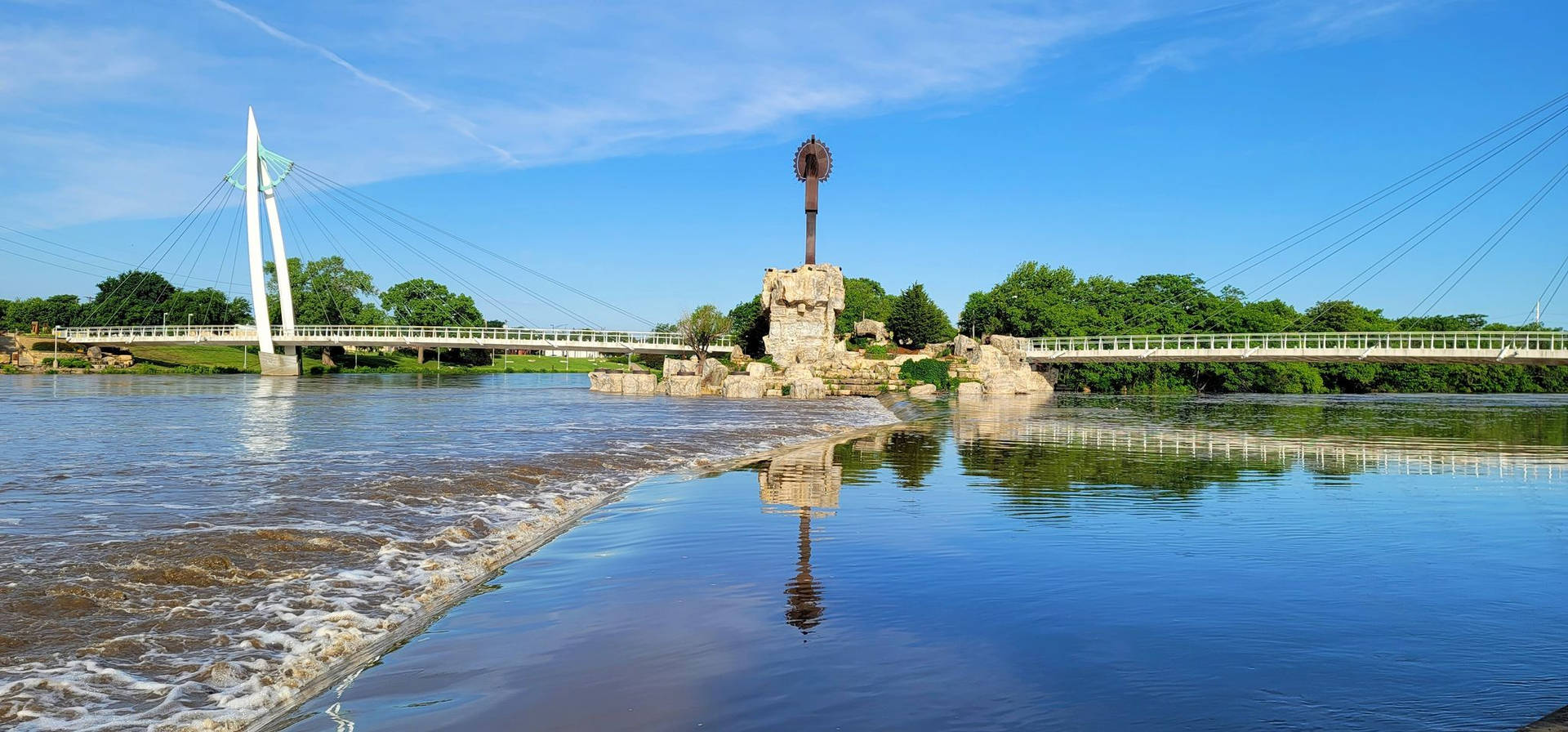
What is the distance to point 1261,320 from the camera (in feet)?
317

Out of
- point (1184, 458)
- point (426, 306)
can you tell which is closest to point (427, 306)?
point (426, 306)

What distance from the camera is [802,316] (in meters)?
71.6

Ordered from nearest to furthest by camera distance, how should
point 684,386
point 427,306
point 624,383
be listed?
1. point 684,386
2. point 624,383
3. point 427,306

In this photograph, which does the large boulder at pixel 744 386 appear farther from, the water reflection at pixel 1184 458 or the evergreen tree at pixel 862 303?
the evergreen tree at pixel 862 303

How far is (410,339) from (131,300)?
64.5 m

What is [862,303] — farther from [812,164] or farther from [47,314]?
[47,314]

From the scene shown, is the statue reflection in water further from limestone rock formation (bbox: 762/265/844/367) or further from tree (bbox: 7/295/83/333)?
tree (bbox: 7/295/83/333)

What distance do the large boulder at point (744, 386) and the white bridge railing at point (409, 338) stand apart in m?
27.2

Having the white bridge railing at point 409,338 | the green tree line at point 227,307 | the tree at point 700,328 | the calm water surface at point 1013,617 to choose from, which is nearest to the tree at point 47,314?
the green tree line at point 227,307

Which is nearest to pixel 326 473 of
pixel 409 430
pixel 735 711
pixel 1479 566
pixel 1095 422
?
pixel 409 430

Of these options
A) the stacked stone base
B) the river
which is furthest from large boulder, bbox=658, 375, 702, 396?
the river

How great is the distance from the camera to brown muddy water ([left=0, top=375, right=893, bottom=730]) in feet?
18.4

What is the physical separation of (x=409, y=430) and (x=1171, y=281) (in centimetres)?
9144

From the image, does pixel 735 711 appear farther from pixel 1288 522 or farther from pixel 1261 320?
pixel 1261 320
